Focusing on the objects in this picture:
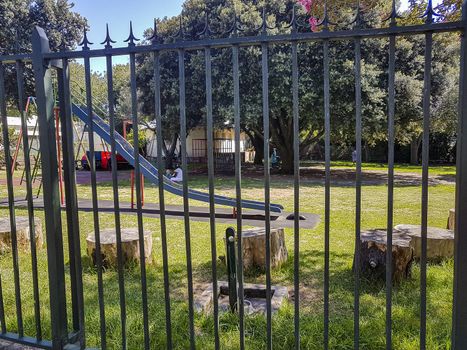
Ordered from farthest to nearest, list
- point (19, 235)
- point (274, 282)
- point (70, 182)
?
point (19, 235) < point (274, 282) < point (70, 182)

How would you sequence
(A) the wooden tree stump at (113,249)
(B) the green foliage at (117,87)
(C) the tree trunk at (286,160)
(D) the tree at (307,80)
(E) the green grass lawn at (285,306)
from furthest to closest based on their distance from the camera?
(B) the green foliage at (117,87)
(C) the tree trunk at (286,160)
(D) the tree at (307,80)
(A) the wooden tree stump at (113,249)
(E) the green grass lawn at (285,306)

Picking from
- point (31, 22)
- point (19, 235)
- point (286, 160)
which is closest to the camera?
point (19, 235)

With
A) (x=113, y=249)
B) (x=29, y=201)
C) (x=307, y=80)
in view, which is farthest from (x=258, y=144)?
(x=29, y=201)

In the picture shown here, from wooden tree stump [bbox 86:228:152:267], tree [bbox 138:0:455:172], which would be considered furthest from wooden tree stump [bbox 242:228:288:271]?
tree [bbox 138:0:455:172]

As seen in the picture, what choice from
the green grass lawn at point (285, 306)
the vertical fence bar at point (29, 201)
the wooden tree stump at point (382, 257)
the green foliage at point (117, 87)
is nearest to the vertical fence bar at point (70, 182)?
the vertical fence bar at point (29, 201)

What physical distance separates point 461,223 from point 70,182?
2090 mm

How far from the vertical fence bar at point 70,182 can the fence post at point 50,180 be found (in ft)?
0.22

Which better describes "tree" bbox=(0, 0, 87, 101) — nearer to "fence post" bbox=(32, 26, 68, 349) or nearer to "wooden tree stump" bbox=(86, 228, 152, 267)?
"wooden tree stump" bbox=(86, 228, 152, 267)

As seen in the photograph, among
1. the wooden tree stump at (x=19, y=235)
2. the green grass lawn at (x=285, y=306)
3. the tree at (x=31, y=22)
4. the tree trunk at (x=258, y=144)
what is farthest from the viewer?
the tree trunk at (x=258, y=144)

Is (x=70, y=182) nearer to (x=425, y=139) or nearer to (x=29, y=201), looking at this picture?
(x=29, y=201)

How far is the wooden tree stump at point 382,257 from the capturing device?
144 inches

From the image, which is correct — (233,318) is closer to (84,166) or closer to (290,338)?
(290,338)

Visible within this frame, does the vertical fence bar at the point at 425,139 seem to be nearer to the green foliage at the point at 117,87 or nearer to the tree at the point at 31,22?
the tree at the point at 31,22

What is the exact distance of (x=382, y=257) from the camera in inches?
145
